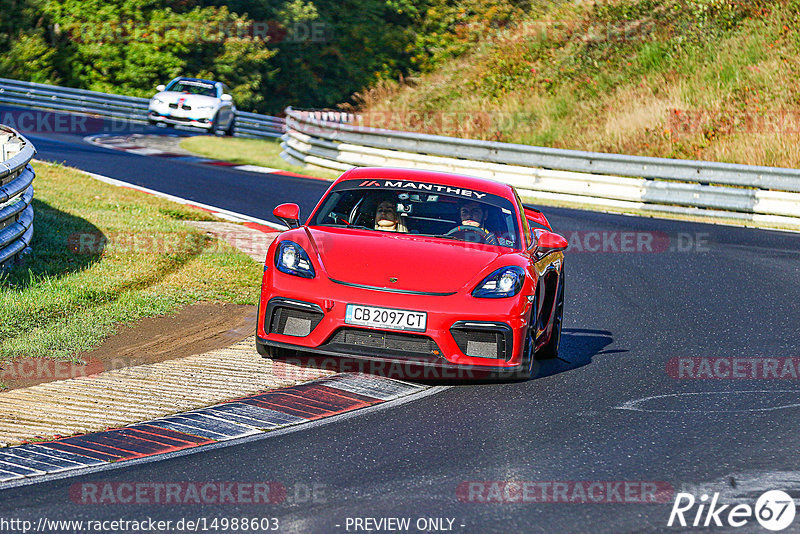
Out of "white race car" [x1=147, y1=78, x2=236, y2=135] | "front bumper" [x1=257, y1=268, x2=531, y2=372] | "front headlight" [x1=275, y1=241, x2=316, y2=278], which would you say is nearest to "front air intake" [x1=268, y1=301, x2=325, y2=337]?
"front bumper" [x1=257, y1=268, x2=531, y2=372]

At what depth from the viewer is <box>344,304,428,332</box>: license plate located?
7.20 meters

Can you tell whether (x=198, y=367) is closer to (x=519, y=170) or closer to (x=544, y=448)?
(x=544, y=448)

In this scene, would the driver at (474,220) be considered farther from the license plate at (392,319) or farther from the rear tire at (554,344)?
the license plate at (392,319)

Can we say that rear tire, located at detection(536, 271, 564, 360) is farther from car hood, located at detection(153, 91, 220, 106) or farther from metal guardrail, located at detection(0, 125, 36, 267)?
car hood, located at detection(153, 91, 220, 106)

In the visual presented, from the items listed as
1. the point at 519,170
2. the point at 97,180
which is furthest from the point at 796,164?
the point at 97,180

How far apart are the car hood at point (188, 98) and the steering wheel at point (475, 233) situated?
22914mm

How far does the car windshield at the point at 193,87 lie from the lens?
31.0m

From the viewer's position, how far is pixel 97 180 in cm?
1820

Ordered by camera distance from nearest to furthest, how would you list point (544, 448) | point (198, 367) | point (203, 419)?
point (544, 448) → point (203, 419) → point (198, 367)

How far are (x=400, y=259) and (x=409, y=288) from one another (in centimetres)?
35

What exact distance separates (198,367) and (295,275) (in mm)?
1005

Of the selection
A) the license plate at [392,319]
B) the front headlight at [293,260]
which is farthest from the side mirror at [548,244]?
the front headlight at [293,260]

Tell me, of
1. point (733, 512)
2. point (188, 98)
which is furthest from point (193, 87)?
point (733, 512)

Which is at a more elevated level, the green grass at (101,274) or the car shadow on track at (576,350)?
the green grass at (101,274)
